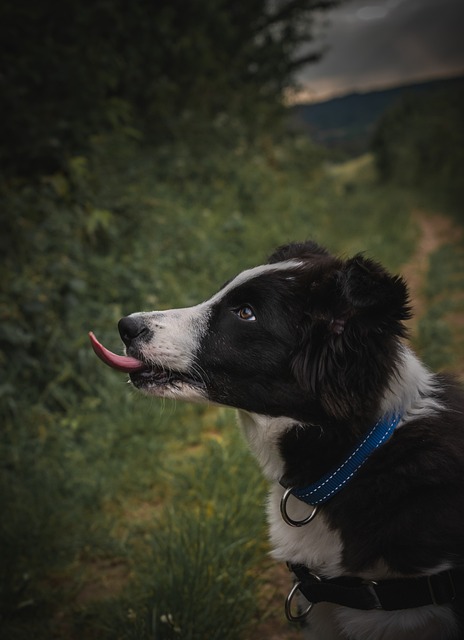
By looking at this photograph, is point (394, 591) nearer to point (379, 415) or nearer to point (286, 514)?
point (286, 514)

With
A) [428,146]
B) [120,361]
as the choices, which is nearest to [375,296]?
[120,361]

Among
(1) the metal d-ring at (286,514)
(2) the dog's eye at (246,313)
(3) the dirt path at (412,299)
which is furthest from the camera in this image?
(3) the dirt path at (412,299)

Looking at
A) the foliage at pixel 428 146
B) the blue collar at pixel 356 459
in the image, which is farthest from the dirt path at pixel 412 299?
the foliage at pixel 428 146

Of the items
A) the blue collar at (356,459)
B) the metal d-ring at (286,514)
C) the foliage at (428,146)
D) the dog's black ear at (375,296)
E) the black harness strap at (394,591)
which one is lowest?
the foliage at (428,146)

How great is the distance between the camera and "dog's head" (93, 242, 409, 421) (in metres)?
1.74

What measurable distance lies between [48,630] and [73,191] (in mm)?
3938

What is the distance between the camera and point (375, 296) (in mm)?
1661

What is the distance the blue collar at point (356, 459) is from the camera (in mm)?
1804

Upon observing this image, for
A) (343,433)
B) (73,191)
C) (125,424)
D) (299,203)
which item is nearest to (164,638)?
(343,433)

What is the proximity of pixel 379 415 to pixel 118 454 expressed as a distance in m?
2.52

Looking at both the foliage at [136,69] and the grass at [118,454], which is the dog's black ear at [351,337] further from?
the foliage at [136,69]

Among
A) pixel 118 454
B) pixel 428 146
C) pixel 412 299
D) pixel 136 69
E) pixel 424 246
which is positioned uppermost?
pixel 136 69

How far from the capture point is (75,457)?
3.66m

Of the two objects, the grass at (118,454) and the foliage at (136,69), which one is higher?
the foliage at (136,69)
